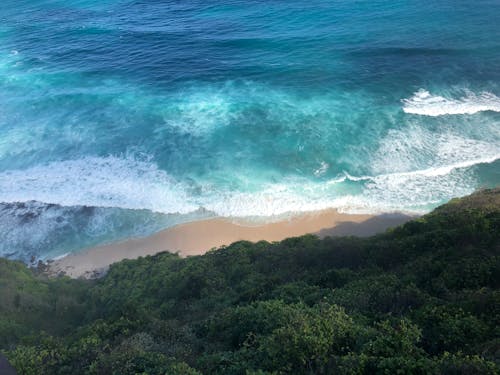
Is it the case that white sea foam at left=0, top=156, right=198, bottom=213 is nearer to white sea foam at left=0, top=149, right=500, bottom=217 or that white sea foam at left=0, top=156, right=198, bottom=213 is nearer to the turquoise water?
white sea foam at left=0, top=149, right=500, bottom=217

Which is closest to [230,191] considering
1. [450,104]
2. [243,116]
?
[243,116]

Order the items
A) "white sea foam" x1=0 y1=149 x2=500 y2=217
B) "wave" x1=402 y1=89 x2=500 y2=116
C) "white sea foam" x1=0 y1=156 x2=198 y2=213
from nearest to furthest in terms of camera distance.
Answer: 1. "white sea foam" x1=0 y1=149 x2=500 y2=217
2. "white sea foam" x1=0 y1=156 x2=198 y2=213
3. "wave" x1=402 y1=89 x2=500 y2=116

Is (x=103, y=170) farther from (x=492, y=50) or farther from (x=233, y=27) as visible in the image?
(x=492, y=50)

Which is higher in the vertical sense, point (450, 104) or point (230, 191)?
point (450, 104)

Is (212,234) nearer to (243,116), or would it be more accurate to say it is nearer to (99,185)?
(99,185)

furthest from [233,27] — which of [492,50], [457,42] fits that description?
[492,50]

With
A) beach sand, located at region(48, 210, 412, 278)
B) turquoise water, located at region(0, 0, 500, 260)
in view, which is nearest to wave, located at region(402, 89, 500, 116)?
turquoise water, located at region(0, 0, 500, 260)
